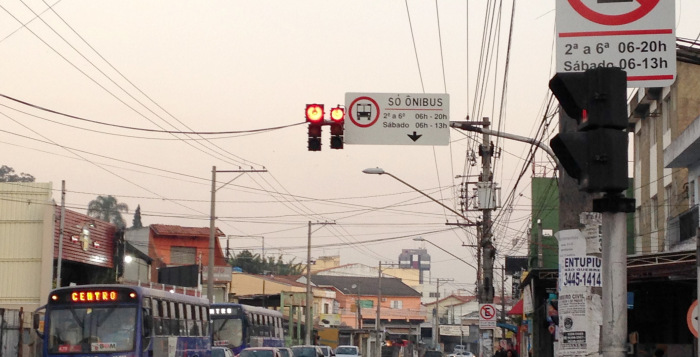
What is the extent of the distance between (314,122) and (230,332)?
26.8 m

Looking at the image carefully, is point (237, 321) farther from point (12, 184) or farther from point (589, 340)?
point (589, 340)

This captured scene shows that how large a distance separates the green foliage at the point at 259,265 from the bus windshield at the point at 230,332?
8373cm

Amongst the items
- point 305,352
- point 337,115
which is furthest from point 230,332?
point 337,115

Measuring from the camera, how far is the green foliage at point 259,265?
134 metres

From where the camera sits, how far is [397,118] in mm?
22438

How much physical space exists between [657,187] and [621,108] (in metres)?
36.2

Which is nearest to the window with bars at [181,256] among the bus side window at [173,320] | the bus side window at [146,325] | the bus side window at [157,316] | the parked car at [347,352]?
the parked car at [347,352]

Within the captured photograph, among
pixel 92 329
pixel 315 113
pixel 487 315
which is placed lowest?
pixel 92 329

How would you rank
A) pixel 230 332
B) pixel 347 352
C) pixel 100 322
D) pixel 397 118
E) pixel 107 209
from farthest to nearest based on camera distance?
1. pixel 107 209
2. pixel 347 352
3. pixel 230 332
4. pixel 100 322
5. pixel 397 118

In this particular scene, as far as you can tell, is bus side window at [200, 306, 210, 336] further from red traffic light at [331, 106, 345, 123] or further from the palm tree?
the palm tree

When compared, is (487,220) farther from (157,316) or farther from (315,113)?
(315,113)

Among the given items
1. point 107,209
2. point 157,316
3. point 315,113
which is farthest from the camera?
point 107,209

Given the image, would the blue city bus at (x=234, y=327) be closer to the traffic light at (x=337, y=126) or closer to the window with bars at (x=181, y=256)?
the traffic light at (x=337, y=126)

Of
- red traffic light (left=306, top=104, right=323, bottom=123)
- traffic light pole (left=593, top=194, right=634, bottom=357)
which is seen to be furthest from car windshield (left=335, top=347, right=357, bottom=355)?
traffic light pole (left=593, top=194, right=634, bottom=357)
